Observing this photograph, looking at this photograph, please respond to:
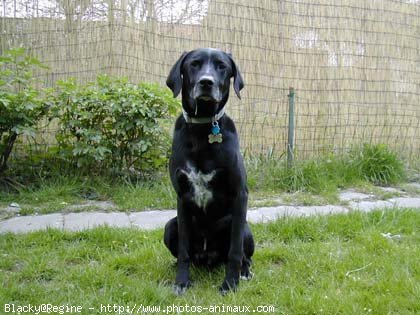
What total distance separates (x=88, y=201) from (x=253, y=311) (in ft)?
8.19

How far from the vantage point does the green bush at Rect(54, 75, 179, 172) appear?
4.37 m

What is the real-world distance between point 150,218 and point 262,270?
1.34 metres

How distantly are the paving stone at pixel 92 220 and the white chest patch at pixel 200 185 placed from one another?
46.7 inches

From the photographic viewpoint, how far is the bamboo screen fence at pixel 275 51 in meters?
5.00

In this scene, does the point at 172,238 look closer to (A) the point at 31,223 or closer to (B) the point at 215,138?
(B) the point at 215,138

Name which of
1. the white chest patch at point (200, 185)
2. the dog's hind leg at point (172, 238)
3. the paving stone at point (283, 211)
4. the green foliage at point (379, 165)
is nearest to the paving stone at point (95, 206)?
the paving stone at point (283, 211)

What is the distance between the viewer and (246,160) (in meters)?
5.19

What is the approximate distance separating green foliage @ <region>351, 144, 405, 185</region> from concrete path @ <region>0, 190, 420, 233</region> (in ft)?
2.60

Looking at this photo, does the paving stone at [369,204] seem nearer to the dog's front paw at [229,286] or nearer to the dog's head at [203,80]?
the dog's front paw at [229,286]

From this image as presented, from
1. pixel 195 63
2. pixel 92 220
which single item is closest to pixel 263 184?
pixel 92 220

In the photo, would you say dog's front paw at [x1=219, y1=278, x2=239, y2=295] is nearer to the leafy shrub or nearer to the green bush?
A: the green bush

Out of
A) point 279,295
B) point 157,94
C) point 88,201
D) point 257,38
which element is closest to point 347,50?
point 257,38

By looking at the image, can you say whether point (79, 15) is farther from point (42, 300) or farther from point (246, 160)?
Answer: point (42, 300)

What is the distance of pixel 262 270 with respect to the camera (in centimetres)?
272
